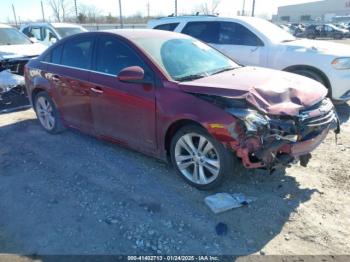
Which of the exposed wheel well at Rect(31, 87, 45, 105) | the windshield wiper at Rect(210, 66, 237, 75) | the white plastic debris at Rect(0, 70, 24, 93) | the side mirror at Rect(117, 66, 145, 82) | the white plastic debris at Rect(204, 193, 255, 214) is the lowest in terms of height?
the white plastic debris at Rect(204, 193, 255, 214)

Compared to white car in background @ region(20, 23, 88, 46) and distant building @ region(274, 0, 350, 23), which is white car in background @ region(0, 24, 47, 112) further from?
distant building @ region(274, 0, 350, 23)

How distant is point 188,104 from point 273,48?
4.17 m

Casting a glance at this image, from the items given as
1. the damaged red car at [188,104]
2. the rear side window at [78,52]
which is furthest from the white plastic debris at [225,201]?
the rear side window at [78,52]

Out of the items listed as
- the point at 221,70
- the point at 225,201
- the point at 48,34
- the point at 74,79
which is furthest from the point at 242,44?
the point at 48,34

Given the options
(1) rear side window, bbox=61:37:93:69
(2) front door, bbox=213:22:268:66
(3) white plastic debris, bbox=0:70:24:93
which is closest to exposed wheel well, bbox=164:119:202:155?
(1) rear side window, bbox=61:37:93:69

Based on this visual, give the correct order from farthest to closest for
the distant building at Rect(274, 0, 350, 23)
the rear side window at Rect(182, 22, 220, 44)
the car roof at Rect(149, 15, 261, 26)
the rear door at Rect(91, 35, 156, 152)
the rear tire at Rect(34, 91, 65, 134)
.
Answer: the distant building at Rect(274, 0, 350, 23), the rear side window at Rect(182, 22, 220, 44), the car roof at Rect(149, 15, 261, 26), the rear tire at Rect(34, 91, 65, 134), the rear door at Rect(91, 35, 156, 152)

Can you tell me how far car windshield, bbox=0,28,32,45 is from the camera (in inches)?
371

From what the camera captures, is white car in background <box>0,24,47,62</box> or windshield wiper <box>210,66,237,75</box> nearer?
windshield wiper <box>210,66,237,75</box>

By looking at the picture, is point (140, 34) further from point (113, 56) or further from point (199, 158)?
point (199, 158)

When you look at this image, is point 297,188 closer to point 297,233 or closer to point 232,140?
point 297,233

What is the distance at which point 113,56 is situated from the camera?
14.6ft

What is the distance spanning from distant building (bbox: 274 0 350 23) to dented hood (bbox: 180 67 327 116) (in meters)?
83.2

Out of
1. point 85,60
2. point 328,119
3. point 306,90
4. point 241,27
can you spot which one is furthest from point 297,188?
point 241,27

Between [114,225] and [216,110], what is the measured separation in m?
1.51
